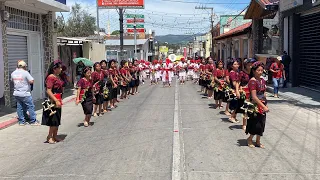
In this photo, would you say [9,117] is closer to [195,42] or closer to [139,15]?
[139,15]

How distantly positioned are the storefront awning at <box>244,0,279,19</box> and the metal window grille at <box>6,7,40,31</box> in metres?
12.3

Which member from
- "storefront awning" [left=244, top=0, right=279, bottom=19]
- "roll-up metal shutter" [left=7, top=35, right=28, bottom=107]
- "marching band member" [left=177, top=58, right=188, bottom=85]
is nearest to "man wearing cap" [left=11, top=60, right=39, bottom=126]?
"roll-up metal shutter" [left=7, top=35, right=28, bottom=107]

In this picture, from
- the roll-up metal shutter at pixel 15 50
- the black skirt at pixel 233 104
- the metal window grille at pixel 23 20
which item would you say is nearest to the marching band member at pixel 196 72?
the metal window grille at pixel 23 20

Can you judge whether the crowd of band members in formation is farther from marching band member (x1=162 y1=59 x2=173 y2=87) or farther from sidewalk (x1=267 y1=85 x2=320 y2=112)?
marching band member (x1=162 y1=59 x2=173 y2=87)

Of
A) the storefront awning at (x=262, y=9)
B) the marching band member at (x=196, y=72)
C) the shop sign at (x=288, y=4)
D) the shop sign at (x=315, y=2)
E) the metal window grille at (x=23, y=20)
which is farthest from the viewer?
the marching band member at (x=196, y=72)

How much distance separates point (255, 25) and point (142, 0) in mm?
17687

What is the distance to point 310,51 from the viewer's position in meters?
18.5

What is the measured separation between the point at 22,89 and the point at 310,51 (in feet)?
43.1

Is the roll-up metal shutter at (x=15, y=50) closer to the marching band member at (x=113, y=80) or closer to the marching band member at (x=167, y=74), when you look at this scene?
the marching band member at (x=113, y=80)

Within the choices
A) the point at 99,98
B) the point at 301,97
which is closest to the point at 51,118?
the point at 99,98

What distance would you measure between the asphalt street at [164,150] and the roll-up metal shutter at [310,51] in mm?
6512

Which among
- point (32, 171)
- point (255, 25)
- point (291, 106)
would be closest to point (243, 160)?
point (32, 171)

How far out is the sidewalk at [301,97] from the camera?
1368 cm

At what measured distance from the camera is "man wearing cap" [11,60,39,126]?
1063 cm
